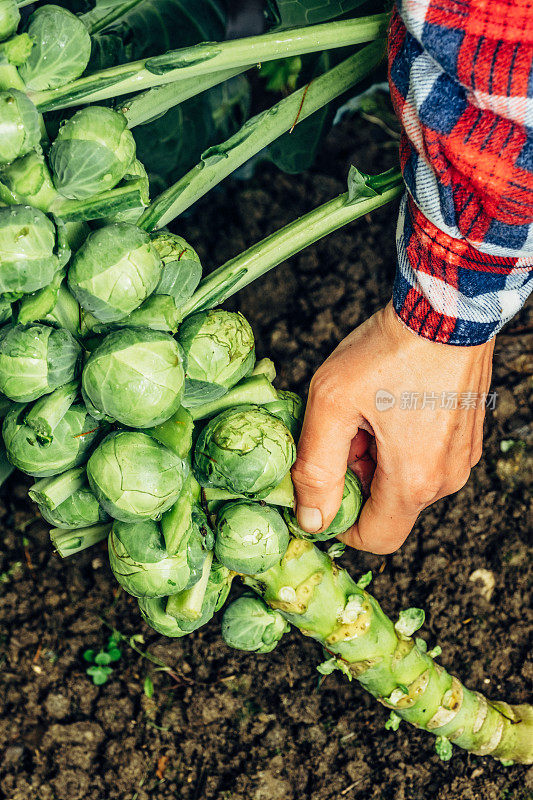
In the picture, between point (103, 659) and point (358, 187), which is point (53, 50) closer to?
point (358, 187)

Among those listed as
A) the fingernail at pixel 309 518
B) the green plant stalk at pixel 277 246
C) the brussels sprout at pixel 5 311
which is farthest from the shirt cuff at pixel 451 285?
the brussels sprout at pixel 5 311

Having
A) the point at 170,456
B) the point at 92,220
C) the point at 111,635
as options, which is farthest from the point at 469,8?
the point at 111,635

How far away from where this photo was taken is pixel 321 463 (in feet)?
5.80

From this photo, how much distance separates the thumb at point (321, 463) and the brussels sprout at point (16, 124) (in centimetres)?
91

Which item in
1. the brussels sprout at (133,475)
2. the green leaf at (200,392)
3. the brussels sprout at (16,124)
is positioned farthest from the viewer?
the green leaf at (200,392)

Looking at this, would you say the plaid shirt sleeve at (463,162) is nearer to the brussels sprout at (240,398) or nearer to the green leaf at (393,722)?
the brussels sprout at (240,398)

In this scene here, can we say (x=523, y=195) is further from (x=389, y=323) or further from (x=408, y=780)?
(x=408, y=780)

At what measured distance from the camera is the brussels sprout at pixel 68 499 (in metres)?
1.57

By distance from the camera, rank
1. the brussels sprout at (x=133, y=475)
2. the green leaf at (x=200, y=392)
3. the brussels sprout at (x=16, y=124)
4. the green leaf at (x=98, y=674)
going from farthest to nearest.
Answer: the green leaf at (x=98, y=674)
the green leaf at (x=200, y=392)
the brussels sprout at (x=133, y=475)
the brussels sprout at (x=16, y=124)

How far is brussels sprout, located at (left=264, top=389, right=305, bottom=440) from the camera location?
185 centimetres

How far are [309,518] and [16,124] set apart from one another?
45.3 inches

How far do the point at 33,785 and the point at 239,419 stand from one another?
4.65 feet

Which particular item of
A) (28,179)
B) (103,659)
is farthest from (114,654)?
(28,179)

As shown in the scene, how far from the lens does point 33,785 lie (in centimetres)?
214
